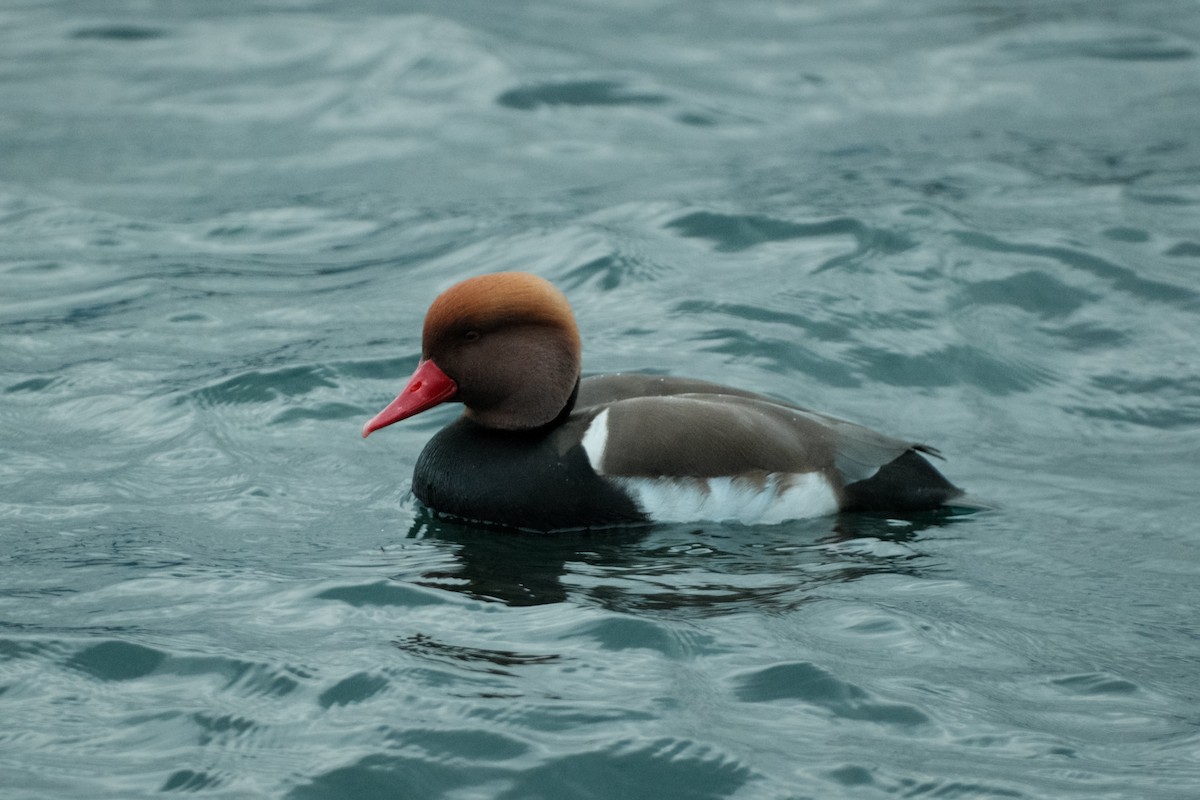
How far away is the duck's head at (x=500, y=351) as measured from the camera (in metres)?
5.91

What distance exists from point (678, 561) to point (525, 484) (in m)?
0.65

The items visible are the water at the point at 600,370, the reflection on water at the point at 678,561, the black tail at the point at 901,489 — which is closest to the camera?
the water at the point at 600,370

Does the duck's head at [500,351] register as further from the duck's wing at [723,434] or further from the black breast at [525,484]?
the duck's wing at [723,434]

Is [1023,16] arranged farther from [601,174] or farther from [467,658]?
[467,658]

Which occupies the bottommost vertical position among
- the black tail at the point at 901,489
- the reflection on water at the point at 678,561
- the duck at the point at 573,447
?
the reflection on water at the point at 678,561

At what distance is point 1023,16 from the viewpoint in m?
14.1

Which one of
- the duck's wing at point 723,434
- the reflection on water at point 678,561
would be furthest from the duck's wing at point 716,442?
the reflection on water at point 678,561

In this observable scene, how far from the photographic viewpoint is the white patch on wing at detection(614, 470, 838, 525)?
19.3 feet

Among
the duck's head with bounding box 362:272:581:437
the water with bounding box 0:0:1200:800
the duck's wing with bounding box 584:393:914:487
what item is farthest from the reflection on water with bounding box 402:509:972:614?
the duck's head with bounding box 362:272:581:437

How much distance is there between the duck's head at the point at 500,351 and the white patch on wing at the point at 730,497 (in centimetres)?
44

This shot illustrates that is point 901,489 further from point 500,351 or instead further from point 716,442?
point 500,351

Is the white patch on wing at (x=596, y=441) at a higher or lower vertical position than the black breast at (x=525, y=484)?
higher

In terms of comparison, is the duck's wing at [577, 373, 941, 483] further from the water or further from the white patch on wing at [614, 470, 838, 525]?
the water

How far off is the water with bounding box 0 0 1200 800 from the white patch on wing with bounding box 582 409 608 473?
0.96ft
